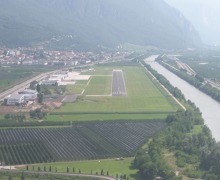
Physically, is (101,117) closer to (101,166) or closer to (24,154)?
(24,154)

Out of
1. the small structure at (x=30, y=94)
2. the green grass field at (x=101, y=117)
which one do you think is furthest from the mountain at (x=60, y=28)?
the green grass field at (x=101, y=117)

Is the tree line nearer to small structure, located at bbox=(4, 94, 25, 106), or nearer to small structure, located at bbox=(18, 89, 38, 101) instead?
small structure, located at bbox=(4, 94, 25, 106)

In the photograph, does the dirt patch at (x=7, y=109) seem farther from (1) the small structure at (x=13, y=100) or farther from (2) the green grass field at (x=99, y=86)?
(2) the green grass field at (x=99, y=86)

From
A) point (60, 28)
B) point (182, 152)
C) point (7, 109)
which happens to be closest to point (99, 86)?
point (7, 109)

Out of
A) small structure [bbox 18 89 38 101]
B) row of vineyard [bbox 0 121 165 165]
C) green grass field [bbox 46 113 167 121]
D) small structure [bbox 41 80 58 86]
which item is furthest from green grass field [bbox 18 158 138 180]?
small structure [bbox 41 80 58 86]

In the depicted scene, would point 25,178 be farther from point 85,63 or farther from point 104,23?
point 104,23

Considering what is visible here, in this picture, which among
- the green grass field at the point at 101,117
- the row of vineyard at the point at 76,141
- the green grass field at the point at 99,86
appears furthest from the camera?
the green grass field at the point at 99,86
